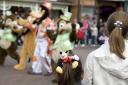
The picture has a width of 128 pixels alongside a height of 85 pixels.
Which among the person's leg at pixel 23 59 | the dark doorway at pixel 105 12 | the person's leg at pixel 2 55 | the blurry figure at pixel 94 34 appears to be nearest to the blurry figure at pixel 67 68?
the person's leg at pixel 23 59

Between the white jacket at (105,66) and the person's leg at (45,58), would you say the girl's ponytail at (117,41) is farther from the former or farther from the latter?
the person's leg at (45,58)

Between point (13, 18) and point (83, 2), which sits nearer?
point (13, 18)

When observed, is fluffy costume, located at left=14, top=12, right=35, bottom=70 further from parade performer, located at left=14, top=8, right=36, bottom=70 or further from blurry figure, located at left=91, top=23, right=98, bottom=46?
blurry figure, located at left=91, top=23, right=98, bottom=46

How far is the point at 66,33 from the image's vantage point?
991 cm

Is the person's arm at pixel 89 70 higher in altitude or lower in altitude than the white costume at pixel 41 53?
higher

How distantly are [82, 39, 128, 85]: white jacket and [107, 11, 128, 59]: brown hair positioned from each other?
5 cm

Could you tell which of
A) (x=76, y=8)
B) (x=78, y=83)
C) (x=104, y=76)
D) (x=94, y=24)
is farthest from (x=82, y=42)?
(x=104, y=76)

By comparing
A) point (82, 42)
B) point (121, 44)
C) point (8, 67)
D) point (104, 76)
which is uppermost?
point (121, 44)

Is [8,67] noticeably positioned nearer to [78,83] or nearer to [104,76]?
[78,83]

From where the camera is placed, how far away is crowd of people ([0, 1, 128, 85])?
11.0 ft

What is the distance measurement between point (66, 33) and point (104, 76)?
654cm

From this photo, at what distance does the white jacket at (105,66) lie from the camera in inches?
132

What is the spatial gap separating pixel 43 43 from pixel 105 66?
25.2ft

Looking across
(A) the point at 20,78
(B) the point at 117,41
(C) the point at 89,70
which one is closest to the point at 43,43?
(A) the point at 20,78
